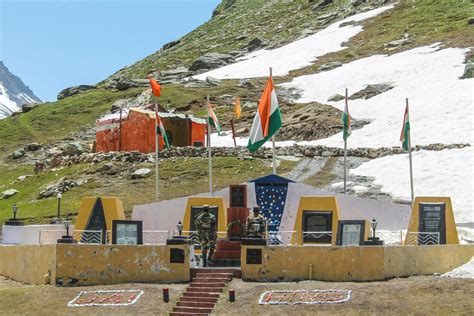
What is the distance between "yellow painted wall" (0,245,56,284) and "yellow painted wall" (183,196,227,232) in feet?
19.9

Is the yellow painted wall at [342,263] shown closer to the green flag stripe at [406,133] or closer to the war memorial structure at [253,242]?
the war memorial structure at [253,242]

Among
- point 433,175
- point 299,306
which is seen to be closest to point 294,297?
point 299,306

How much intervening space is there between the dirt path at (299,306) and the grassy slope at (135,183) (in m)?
21.8

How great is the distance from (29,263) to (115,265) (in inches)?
165

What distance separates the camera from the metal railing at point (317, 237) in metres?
29.2

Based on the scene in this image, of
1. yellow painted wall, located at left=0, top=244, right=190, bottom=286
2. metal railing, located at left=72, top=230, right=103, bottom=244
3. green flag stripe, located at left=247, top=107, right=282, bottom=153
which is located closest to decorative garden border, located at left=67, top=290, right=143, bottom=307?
yellow painted wall, located at left=0, top=244, right=190, bottom=286

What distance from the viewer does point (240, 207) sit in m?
30.2

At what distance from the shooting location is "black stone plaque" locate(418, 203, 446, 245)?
96.6 feet

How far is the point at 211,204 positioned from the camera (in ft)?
102

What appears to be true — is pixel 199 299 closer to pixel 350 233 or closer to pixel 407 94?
pixel 350 233

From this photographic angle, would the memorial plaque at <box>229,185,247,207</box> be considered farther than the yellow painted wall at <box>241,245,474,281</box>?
Yes

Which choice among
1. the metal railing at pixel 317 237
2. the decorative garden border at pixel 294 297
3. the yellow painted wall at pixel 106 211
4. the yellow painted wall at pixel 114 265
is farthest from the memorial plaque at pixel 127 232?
the decorative garden border at pixel 294 297

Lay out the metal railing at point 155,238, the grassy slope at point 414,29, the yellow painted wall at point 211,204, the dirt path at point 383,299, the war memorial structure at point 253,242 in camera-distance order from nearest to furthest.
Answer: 1. the dirt path at point 383,299
2. the war memorial structure at point 253,242
3. the yellow painted wall at point 211,204
4. the metal railing at point 155,238
5. the grassy slope at point 414,29

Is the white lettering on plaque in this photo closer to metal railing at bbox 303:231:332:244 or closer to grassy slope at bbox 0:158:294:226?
metal railing at bbox 303:231:332:244
